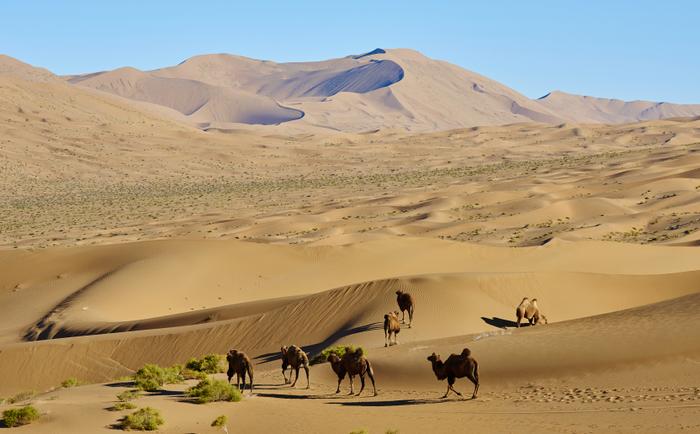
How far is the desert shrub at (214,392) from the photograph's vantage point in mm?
13337

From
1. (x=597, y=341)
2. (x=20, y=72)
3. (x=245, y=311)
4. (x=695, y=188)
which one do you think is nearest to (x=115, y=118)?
(x=20, y=72)

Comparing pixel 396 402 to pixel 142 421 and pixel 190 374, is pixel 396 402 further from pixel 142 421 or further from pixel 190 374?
pixel 142 421

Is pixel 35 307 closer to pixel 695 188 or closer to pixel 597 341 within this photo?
pixel 597 341

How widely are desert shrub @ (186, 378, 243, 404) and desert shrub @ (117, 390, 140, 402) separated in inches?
31.1

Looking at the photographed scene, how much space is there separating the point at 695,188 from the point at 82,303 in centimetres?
3962

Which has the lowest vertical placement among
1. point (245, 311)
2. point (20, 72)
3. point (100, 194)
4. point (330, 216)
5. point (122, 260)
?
point (245, 311)

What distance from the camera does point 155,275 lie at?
32688 millimetres

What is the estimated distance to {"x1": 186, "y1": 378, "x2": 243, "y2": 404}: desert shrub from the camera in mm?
13337

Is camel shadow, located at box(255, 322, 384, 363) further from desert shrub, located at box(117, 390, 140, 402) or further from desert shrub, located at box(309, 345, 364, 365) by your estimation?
desert shrub, located at box(117, 390, 140, 402)

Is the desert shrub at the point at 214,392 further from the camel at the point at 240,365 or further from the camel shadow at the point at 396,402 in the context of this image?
the camel shadow at the point at 396,402

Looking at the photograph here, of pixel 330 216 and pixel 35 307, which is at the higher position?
pixel 330 216

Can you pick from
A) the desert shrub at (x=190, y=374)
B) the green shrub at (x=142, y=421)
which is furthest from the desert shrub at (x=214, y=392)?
the desert shrub at (x=190, y=374)

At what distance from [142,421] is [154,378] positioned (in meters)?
3.40

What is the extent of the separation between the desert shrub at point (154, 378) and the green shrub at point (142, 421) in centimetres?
248
